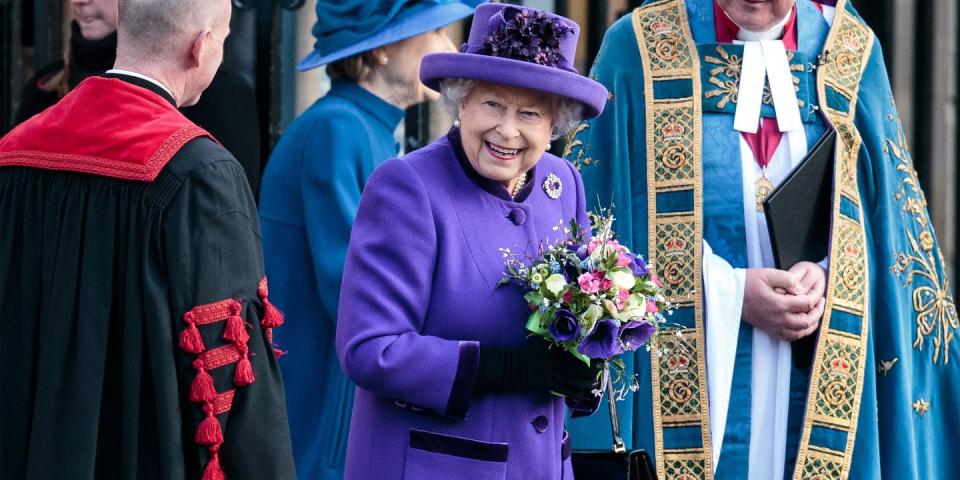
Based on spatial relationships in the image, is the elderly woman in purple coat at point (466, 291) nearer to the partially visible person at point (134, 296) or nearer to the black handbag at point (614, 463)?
the black handbag at point (614, 463)

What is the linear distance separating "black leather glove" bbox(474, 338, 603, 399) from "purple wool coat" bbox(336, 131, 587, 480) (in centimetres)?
4

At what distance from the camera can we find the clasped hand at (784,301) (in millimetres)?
4414

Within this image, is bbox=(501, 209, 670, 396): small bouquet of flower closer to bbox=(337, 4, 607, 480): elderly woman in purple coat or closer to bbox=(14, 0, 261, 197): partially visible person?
bbox=(337, 4, 607, 480): elderly woman in purple coat

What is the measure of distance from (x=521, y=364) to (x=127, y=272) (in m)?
0.82

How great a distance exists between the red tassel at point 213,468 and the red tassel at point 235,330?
21cm

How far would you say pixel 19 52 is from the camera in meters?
5.96

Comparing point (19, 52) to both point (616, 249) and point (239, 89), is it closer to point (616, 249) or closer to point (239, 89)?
point (239, 89)

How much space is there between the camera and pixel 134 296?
3.29 m

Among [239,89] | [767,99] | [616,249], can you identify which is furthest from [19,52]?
[616,249]

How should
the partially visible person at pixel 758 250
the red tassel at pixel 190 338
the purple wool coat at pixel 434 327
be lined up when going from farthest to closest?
the partially visible person at pixel 758 250
the purple wool coat at pixel 434 327
the red tassel at pixel 190 338

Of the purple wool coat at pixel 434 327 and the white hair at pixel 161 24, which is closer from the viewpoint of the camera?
the white hair at pixel 161 24

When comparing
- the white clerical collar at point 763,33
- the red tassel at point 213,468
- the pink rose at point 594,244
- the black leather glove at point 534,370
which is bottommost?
the red tassel at point 213,468

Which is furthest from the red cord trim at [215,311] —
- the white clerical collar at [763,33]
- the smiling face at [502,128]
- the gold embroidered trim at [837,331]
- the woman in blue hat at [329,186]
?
the white clerical collar at [763,33]

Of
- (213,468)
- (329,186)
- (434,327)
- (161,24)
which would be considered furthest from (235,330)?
(329,186)
